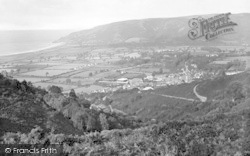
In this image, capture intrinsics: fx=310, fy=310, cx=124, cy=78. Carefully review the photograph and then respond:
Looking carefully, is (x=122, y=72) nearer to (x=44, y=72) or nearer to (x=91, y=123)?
(x=44, y=72)

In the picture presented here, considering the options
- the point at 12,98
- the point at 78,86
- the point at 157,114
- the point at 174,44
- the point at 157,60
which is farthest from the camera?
the point at 174,44

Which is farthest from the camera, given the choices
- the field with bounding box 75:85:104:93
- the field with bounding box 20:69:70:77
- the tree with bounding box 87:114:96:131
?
the field with bounding box 20:69:70:77

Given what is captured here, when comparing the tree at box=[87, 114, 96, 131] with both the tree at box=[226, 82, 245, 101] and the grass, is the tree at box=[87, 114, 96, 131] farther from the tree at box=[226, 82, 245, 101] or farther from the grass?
the grass

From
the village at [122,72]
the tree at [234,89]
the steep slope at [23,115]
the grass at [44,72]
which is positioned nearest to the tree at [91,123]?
the steep slope at [23,115]

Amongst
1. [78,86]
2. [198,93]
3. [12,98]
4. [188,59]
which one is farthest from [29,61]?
[12,98]

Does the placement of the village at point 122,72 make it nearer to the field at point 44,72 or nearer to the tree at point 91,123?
the field at point 44,72

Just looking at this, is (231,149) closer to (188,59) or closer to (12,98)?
(12,98)

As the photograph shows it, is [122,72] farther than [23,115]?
Yes

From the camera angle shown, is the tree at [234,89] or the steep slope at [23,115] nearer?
the steep slope at [23,115]

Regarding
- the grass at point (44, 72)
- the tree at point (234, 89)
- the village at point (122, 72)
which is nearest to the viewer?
the tree at point (234, 89)

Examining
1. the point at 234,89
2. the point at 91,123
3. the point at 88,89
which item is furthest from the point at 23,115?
the point at 88,89

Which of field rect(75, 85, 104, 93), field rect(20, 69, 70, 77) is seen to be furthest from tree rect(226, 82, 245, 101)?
field rect(20, 69, 70, 77)
